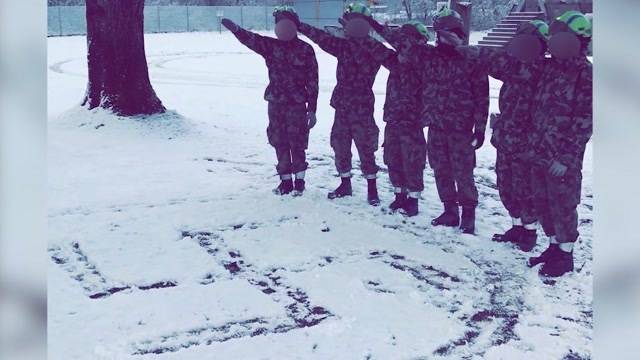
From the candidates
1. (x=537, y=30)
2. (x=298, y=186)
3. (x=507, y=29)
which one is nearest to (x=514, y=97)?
(x=537, y=30)

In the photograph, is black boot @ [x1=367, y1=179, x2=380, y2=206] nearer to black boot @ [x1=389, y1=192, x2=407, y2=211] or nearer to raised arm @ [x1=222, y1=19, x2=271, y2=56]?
black boot @ [x1=389, y1=192, x2=407, y2=211]

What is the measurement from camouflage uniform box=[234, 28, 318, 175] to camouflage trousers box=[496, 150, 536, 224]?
6.31ft

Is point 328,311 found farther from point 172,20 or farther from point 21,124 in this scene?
point 172,20

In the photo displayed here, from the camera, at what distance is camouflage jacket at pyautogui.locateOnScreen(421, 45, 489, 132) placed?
197 inches

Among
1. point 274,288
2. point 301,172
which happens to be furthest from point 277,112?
point 274,288

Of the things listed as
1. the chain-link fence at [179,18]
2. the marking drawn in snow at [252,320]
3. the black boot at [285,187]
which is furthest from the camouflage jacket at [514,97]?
the chain-link fence at [179,18]

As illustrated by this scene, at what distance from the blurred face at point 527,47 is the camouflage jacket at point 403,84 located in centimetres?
98

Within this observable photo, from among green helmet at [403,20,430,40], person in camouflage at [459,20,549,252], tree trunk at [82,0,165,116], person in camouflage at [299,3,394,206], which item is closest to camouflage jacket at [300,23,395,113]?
person in camouflage at [299,3,394,206]

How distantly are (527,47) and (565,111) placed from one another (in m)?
0.59

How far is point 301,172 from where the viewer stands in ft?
20.8

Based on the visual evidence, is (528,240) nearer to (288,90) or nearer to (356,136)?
(356,136)

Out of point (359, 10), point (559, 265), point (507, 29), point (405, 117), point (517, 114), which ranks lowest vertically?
point (559, 265)

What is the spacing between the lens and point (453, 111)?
504cm

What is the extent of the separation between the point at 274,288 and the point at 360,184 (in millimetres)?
2778
